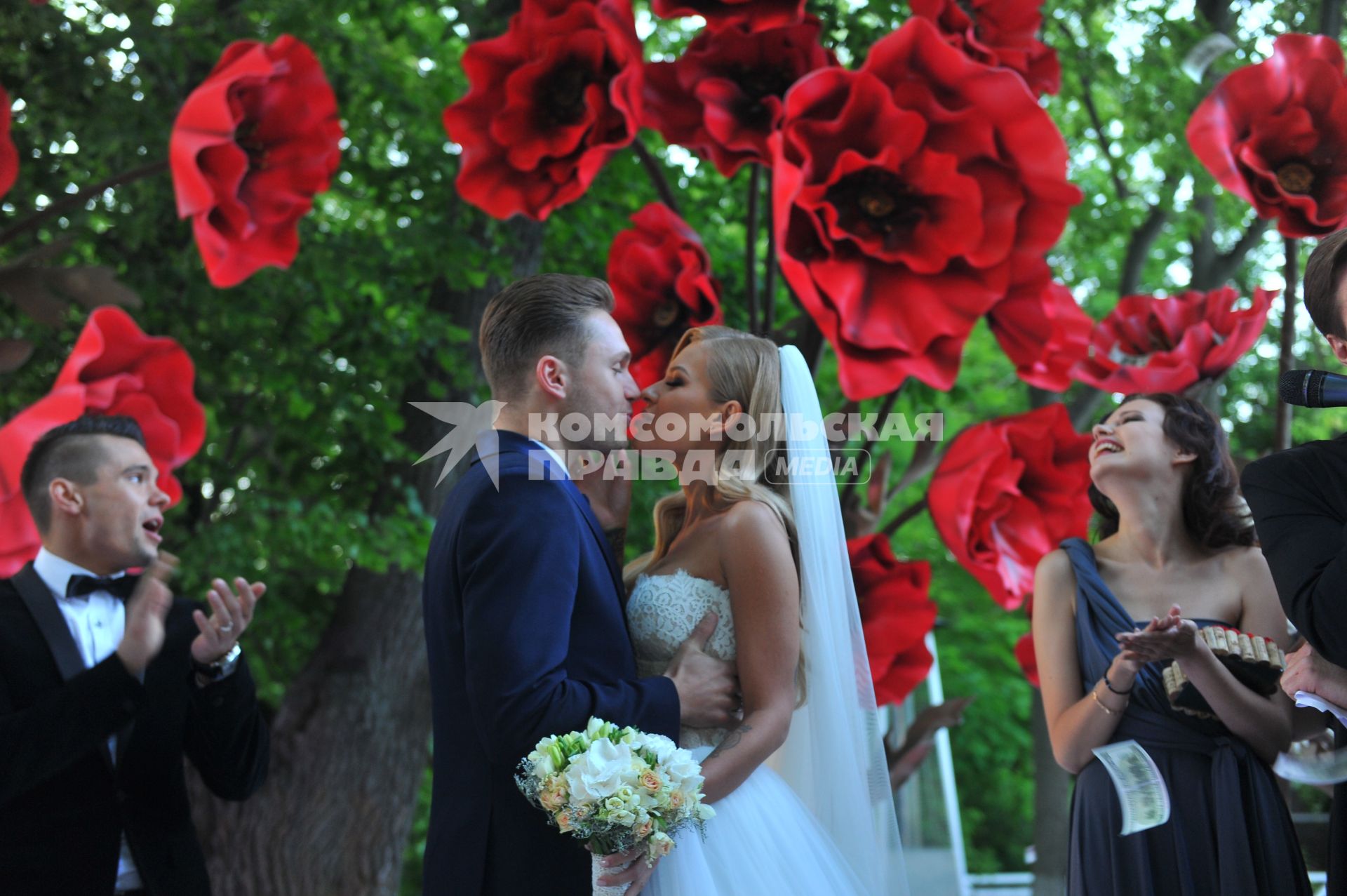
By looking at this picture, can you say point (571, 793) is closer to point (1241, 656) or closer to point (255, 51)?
point (1241, 656)

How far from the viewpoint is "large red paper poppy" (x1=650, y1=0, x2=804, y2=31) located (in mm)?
2498

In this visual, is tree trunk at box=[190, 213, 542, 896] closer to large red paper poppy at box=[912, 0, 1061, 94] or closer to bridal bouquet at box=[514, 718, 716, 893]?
large red paper poppy at box=[912, 0, 1061, 94]

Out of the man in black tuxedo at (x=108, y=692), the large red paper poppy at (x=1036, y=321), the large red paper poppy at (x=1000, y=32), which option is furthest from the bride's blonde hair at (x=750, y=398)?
the man in black tuxedo at (x=108, y=692)

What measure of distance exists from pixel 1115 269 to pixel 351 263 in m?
6.45

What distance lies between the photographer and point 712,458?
2.62 meters

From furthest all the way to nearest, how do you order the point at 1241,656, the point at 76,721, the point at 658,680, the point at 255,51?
the point at 255,51
the point at 76,721
the point at 1241,656
the point at 658,680

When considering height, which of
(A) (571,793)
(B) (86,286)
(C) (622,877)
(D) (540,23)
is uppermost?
(D) (540,23)

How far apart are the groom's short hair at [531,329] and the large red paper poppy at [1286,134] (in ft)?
4.86

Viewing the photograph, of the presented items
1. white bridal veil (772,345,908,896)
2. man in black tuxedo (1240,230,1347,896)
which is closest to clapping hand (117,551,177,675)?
white bridal veil (772,345,908,896)

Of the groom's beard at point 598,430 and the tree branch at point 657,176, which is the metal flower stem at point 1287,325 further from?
the groom's beard at point 598,430

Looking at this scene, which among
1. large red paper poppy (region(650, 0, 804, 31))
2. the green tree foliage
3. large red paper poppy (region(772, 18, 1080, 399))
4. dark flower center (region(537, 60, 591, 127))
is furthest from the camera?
the green tree foliage

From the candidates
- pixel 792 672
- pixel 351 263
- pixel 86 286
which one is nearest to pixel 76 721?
pixel 86 286

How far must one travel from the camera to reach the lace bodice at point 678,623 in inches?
94.4

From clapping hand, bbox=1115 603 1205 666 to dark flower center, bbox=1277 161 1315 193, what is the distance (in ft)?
3.65
